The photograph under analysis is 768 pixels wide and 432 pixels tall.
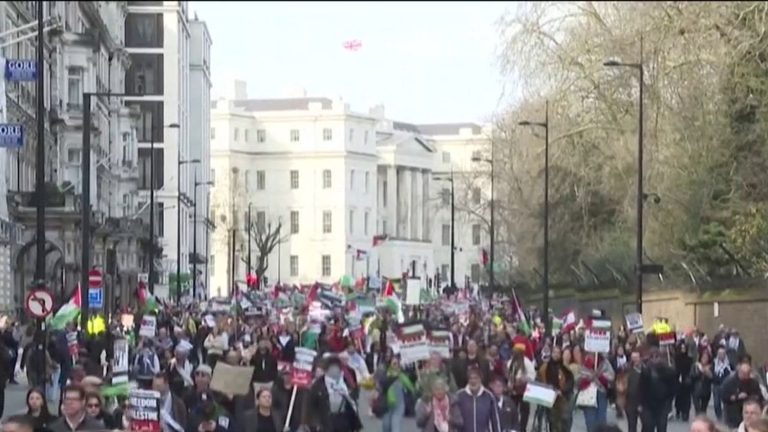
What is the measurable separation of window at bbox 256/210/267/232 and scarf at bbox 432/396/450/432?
149m

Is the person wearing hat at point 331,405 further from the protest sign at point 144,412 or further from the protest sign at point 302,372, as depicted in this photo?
the protest sign at point 144,412

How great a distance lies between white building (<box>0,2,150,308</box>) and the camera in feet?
196

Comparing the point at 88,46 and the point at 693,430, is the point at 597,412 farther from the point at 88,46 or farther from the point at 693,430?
the point at 88,46

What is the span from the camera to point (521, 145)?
62531 mm

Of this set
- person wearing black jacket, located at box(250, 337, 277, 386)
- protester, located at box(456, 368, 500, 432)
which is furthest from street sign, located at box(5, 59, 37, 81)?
protester, located at box(456, 368, 500, 432)

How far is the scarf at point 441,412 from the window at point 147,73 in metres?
98.5

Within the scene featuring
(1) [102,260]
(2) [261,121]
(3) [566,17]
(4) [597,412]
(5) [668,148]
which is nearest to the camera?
(4) [597,412]

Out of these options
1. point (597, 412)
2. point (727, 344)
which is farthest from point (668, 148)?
point (597, 412)

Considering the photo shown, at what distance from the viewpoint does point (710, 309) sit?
4759 centimetres

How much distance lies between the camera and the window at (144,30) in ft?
398

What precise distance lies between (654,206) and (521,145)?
42.2ft

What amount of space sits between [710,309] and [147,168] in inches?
2765

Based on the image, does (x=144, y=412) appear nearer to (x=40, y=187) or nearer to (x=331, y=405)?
(x=331, y=405)

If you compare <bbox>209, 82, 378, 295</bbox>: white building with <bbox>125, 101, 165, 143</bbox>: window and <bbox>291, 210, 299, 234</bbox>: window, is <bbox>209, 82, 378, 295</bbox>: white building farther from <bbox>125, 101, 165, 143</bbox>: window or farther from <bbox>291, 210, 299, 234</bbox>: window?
<bbox>125, 101, 165, 143</bbox>: window
